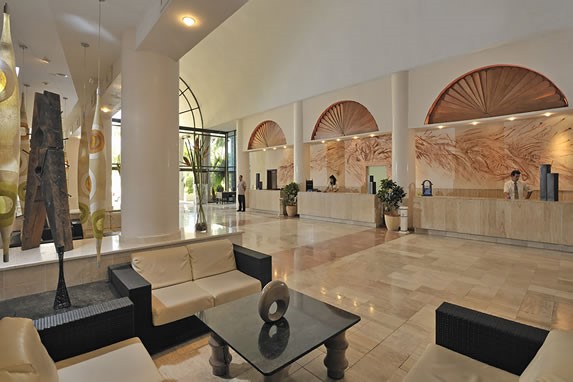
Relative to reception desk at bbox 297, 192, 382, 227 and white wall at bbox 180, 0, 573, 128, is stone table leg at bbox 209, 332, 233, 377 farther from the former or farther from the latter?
white wall at bbox 180, 0, 573, 128

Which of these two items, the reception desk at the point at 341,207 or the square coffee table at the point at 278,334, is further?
the reception desk at the point at 341,207

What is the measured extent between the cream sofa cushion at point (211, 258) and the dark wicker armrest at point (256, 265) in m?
0.12

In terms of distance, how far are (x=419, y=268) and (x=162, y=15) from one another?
4.81 meters

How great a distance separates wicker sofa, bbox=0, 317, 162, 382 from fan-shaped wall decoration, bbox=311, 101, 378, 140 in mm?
8841

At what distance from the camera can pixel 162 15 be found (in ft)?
9.02

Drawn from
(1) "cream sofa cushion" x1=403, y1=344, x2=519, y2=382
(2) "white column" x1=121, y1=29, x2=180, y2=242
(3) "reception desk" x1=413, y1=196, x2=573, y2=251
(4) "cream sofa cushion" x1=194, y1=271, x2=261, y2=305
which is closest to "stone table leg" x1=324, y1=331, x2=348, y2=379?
(1) "cream sofa cushion" x1=403, y1=344, x2=519, y2=382

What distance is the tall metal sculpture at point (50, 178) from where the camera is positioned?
2.40 m

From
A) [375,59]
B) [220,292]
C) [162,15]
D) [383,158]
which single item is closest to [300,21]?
[375,59]

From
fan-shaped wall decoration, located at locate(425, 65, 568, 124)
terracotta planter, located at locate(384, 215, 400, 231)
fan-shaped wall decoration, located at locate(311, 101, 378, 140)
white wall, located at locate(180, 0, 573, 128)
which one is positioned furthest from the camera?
fan-shaped wall decoration, located at locate(311, 101, 378, 140)

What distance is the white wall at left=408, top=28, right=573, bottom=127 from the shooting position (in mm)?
6047

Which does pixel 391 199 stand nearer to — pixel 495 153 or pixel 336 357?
pixel 495 153

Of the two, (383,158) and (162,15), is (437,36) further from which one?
(162,15)

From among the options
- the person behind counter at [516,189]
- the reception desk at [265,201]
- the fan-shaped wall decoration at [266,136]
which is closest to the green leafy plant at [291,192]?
the reception desk at [265,201]

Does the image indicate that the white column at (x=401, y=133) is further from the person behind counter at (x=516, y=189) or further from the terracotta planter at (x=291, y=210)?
the terracotta planter at (x=291, y=210)
